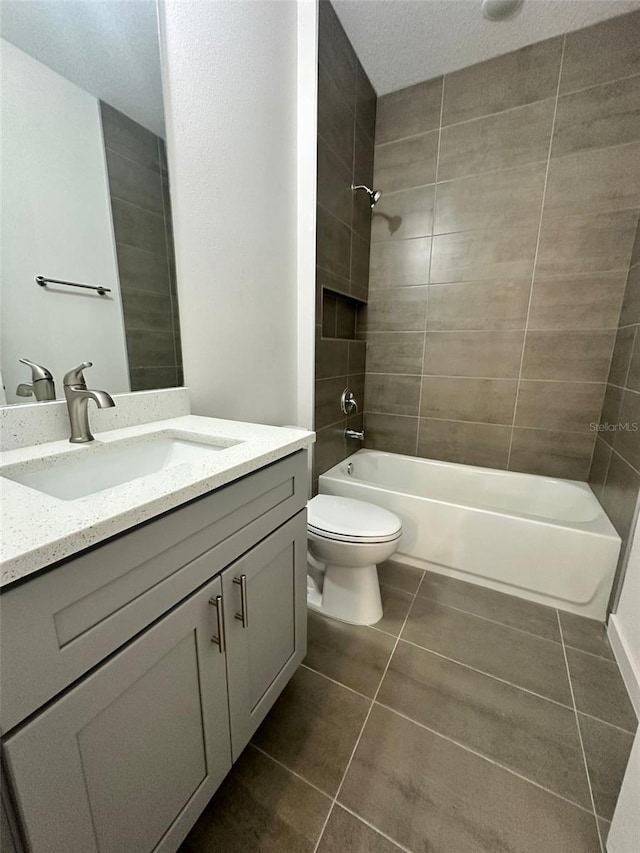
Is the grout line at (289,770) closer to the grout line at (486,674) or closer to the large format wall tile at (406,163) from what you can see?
the grout line at (486,674)

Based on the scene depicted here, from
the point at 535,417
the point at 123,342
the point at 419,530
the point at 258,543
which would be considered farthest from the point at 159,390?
the point at 535,417

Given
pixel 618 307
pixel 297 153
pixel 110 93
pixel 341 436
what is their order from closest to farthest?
pixel 110 93, pixel 297 153, pixel 618 307, pixel 341 436

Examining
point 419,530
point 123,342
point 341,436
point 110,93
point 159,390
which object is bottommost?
point 419,530

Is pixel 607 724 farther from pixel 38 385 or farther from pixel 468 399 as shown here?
pixel 38 385

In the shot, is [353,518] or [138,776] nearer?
[138,776]

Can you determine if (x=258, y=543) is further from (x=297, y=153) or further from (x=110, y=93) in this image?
(x=297, y=153)

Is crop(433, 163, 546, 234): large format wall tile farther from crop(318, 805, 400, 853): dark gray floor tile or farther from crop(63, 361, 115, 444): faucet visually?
crop(318, 805, 400, 853): dark gray floor tile

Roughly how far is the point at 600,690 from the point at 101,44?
2.55 m

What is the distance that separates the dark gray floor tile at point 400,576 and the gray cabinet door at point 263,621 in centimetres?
79

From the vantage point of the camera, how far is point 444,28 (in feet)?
5.58

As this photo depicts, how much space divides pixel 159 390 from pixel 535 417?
205 cm

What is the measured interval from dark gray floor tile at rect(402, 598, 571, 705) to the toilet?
220 millimetres

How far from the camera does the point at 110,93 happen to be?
0.98m

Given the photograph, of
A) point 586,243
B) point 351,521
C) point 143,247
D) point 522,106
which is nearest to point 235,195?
point 143,247
